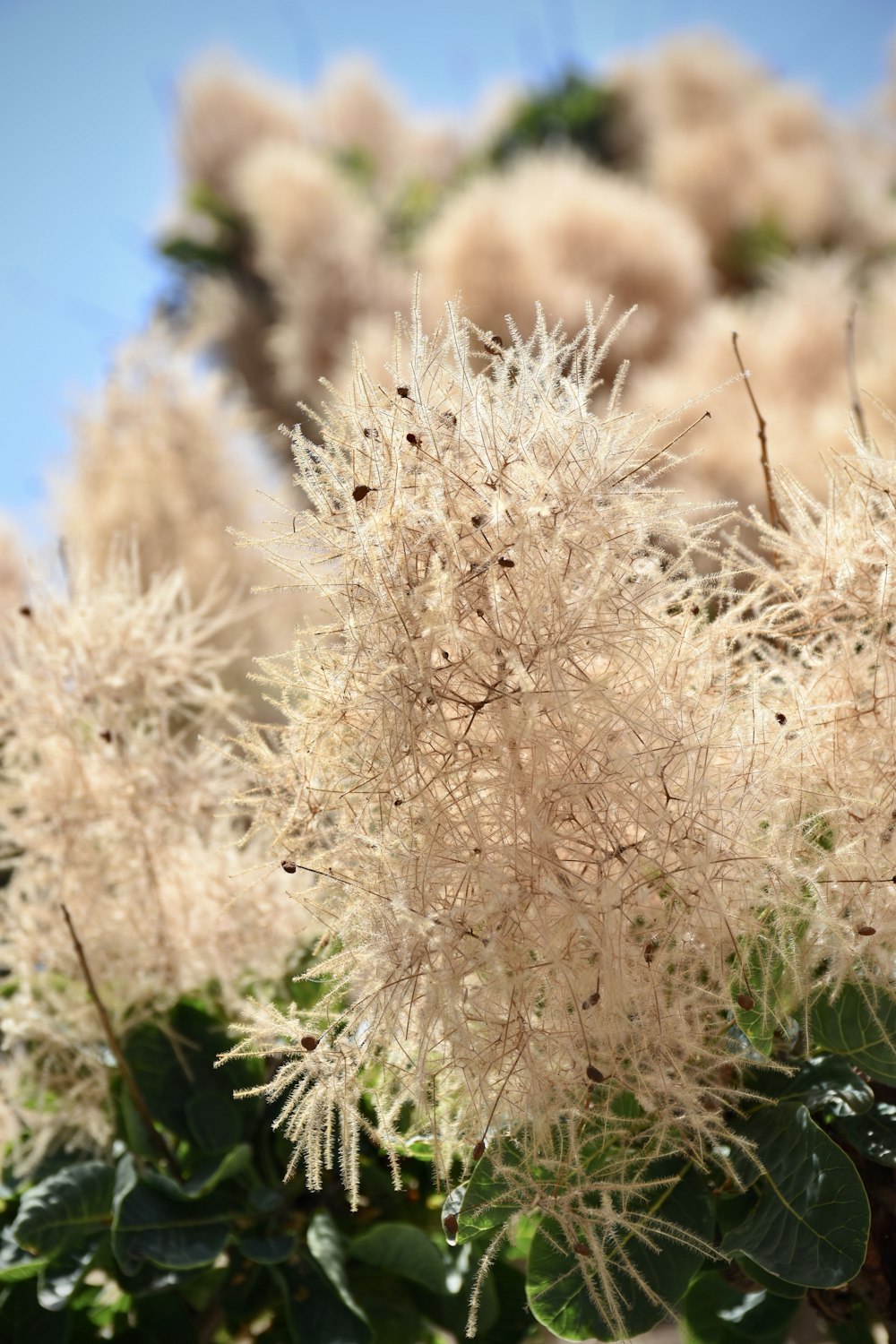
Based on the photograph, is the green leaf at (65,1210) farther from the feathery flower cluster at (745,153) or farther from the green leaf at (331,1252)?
the feathery flower cluster at (745,153)

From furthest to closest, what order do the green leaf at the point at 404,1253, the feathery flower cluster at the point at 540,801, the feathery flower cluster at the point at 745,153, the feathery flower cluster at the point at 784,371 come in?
1. the feathery flower cluster at the point at 745,153
2. the feathery flower cluster at the point at 784,371
3. the green leaf at the point at 404,1253
4. the feathery flower cluster at the point at 540,801

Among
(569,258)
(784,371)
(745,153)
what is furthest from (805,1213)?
(745,153)

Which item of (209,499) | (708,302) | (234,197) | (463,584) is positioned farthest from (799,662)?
(234,197)

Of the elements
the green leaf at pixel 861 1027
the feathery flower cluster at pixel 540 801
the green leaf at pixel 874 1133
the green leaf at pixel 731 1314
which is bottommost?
the green leaf at pixel 731 1314

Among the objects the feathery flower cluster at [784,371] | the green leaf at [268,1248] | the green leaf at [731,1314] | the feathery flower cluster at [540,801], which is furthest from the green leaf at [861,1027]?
the feathery flower cluster at [784,371]

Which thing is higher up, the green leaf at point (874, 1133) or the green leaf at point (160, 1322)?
the green leaf at point (874, 1133)

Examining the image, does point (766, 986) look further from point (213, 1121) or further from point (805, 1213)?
point (213, 1121)

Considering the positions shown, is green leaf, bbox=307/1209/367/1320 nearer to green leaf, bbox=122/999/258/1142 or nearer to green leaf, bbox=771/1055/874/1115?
green leaf, bbox=122/999/258/1142

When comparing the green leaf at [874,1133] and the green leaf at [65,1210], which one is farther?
the green leaf at [65,1210]
